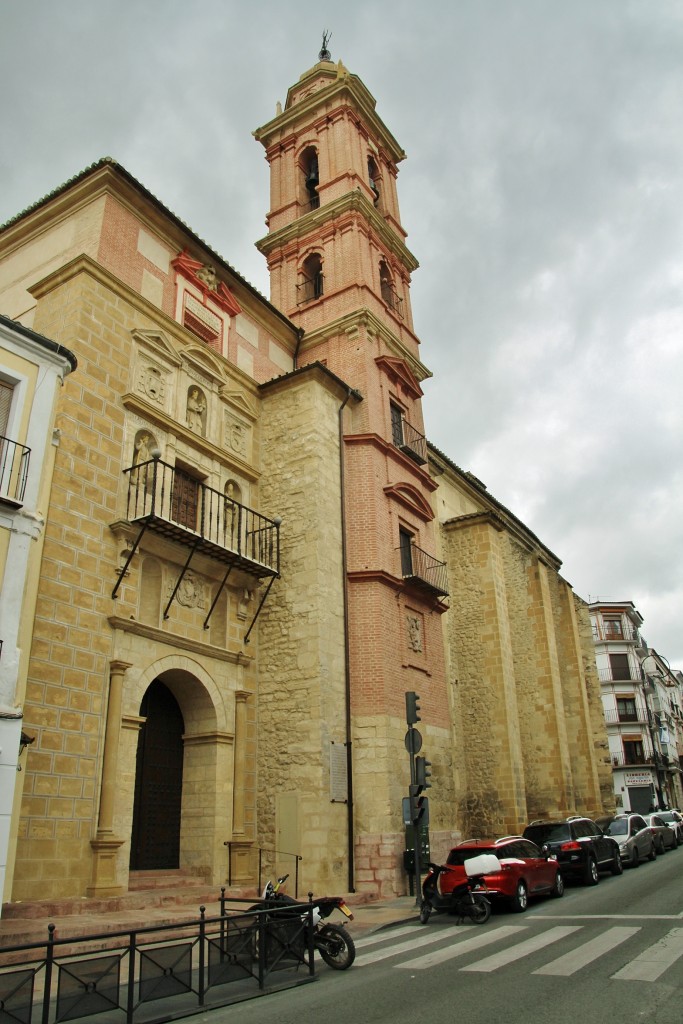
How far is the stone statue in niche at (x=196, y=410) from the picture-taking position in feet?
53.5

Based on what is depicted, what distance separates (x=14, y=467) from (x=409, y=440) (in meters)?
12.9

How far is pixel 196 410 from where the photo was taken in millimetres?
16531

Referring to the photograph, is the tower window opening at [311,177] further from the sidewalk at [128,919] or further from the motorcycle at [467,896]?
the sidewalk at [128,919]

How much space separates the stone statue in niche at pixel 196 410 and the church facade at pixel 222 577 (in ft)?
0.25

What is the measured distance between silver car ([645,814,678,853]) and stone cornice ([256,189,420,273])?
796 inches

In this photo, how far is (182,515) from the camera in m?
15.4

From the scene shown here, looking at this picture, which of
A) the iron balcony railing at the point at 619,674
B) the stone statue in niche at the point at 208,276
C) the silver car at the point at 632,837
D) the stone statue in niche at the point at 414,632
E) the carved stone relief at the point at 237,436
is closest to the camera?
the carved stone relief at the point at 237,436

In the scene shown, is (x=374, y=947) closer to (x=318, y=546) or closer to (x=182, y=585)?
(x=182, y=585)

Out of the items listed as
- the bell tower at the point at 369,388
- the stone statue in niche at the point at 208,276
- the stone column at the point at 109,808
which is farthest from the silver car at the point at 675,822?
the stone statue in niche at the point at 208,276

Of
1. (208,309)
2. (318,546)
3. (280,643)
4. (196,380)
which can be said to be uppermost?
(208,309)

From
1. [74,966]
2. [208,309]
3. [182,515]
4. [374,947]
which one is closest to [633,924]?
[374,947]

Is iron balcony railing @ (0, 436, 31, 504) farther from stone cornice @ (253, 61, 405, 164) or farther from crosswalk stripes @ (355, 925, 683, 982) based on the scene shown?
stone cornice @ (253, 61, 405, 164)

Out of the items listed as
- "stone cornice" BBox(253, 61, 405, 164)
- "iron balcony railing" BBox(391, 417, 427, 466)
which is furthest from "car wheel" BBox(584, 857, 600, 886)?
"stone cornice" BBox(253, 61, 405, 164)

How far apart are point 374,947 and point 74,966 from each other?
16.2 feet
